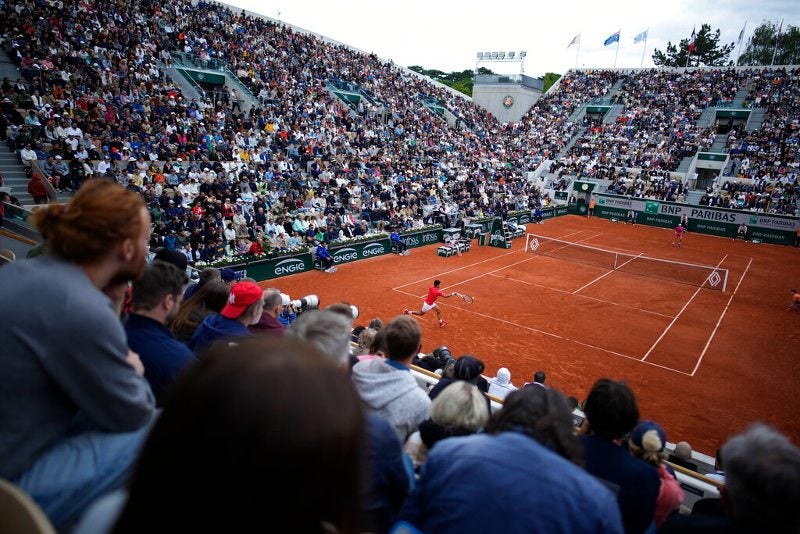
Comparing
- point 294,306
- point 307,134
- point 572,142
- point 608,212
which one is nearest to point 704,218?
point 608,212

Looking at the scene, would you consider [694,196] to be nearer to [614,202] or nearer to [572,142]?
[614,202]

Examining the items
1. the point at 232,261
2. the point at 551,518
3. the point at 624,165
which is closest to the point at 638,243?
the point at 624,165

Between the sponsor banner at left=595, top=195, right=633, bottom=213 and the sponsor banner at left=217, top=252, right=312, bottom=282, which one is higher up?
the sponsor banner at left=595, top=195, right=633, bottom=213

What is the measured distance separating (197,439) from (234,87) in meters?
32.0

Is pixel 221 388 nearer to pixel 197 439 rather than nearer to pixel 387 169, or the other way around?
pixel 197 439

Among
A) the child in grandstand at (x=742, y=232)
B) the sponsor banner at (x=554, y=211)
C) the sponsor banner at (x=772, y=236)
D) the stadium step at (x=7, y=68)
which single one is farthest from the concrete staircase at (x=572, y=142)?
the stadium step at (x=7, y=68)

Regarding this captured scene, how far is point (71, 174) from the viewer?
1705 centimetres

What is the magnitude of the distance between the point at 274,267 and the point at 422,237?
10245mm

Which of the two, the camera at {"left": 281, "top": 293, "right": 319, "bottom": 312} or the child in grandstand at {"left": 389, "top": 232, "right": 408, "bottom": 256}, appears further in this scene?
the child in grandstand at {"left": 389, "top": 232, "right": 408, "bottom": 256}

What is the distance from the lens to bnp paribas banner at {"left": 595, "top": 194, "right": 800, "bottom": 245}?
3341cm

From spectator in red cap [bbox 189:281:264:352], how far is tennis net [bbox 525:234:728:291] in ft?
74.3

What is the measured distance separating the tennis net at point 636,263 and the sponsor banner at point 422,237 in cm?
524

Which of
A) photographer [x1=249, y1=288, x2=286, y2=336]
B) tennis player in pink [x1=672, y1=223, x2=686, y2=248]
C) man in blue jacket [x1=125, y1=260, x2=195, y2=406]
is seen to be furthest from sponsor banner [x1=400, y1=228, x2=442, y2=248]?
man in blue jacket [x1=125, y1=260, x2=195, y2=406]

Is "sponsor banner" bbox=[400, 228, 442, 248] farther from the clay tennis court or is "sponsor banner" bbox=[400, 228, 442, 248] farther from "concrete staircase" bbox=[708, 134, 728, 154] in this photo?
"concrete staircase" bbox=[708, 134, 728, 154]
